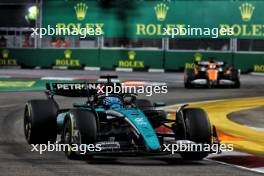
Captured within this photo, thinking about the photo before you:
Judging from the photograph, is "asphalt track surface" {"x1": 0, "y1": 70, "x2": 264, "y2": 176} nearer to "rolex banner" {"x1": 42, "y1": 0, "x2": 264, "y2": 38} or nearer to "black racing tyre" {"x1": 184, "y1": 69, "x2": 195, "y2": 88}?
"black racing tyre" {"x1": 184, "y1": 69, "x2": 195, "y2": 88}

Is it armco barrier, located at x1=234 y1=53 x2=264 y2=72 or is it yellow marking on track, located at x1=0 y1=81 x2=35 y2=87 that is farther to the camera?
armco barrier, located at x1=234 y1=53 x2=264 y2=72

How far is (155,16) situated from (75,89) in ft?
78.0

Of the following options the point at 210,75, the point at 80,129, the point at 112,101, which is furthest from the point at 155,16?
the point at 80,129

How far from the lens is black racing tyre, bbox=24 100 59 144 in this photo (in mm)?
10414

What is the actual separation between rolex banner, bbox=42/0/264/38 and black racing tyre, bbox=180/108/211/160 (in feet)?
80.5

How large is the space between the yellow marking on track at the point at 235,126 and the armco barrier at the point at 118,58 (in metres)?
13.0

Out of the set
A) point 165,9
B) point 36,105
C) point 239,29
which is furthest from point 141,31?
point 36,105

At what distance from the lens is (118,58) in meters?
35.3

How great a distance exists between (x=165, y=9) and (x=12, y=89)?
13.3 m

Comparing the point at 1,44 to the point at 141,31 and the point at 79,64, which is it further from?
the point at 141,31

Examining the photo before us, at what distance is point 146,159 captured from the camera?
951 cm

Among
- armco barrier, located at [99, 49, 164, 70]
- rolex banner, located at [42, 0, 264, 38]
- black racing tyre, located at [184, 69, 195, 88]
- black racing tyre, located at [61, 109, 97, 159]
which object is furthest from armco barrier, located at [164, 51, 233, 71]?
black racing tyre, located at [61, 109, 97, 159]

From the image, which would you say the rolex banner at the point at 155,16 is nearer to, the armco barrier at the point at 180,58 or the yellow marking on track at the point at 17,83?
the armco barrier at the point at 180,58

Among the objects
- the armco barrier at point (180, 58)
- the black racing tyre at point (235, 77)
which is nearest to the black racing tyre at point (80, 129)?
the black racing tyre at point (235, 77)
